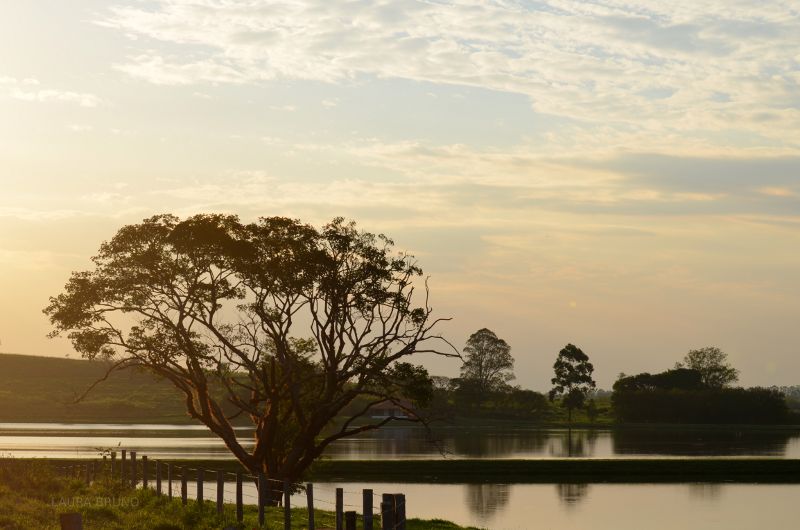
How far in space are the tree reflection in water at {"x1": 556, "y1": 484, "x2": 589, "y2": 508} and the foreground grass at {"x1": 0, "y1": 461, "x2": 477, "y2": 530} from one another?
21.3 metres

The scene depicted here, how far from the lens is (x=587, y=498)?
68.2m

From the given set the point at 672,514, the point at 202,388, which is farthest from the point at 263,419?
the point at 672,514

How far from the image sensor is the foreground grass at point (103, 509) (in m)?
31.6

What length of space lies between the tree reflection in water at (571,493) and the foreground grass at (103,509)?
69.8ft

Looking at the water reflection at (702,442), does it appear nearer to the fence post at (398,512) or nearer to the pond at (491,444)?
the pond at (491,444)

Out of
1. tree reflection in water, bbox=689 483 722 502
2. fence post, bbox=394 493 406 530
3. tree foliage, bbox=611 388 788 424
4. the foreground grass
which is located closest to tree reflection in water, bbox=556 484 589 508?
tree reflection in water, bbox=689 483 722 502

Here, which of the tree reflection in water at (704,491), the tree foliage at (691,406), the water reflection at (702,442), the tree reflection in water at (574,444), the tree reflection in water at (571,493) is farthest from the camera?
the tree foliage at (691,406)

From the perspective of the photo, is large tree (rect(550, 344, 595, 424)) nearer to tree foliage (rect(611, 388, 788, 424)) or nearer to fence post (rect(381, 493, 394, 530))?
tree foliage (rect(611, 388, 788, 424))

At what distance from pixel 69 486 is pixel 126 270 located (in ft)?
35.1

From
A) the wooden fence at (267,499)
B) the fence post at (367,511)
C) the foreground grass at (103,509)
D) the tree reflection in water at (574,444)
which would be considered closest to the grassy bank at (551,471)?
the tree reflection in water at (574,444)

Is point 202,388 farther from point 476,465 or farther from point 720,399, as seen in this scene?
point 720,399

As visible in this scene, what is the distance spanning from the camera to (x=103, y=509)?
34781 millimetres

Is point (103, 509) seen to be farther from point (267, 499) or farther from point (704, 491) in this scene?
point (704, 491)

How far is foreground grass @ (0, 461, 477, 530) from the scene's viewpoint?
104 feet
